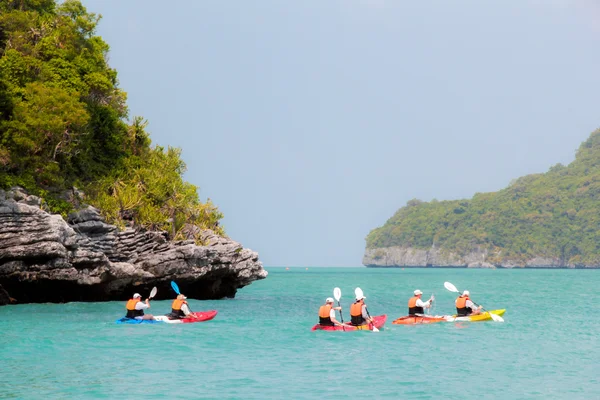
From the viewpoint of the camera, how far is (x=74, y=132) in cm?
4138

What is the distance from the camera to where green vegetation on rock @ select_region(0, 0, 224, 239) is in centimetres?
3744

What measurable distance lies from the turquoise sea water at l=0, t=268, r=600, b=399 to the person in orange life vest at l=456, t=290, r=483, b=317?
79 centimetres

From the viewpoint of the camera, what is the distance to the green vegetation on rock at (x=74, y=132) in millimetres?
37438

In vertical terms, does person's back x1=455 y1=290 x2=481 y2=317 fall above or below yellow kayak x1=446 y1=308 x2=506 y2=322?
above

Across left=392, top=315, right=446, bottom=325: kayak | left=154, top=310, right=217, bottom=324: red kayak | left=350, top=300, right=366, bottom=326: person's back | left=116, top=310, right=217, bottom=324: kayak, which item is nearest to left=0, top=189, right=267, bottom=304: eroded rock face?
left=116, top=310, right=217, bottom=324: kayak

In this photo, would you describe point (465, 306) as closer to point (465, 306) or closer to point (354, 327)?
point (465, 306)

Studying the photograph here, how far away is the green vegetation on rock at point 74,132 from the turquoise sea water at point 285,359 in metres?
7.89

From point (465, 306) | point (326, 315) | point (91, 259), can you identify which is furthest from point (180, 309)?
point (465, 306)

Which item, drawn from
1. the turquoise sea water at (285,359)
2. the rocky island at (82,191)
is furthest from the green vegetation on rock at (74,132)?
the turquoise sea water at (285,359)

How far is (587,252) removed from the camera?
199 meters

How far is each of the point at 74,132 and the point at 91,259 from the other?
26.5 ft

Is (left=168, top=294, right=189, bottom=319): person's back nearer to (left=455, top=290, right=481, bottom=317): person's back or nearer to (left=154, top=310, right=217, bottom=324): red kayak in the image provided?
(left=154, top=310, right=217, bottom=324): red kayak

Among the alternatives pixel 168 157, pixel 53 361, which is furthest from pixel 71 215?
pixel 53 361

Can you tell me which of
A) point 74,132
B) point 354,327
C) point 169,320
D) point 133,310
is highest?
point 74,132
